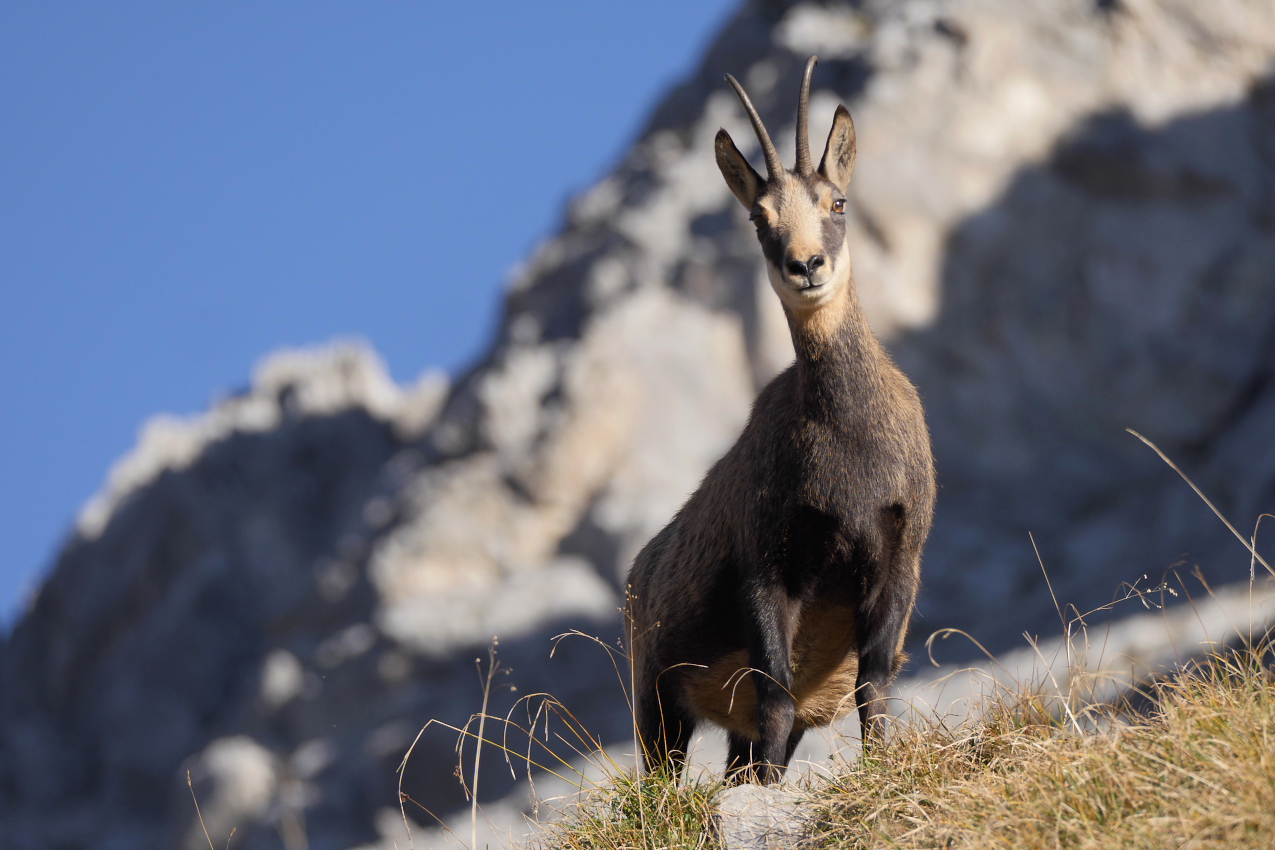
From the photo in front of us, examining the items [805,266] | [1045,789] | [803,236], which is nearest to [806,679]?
[1045,789]

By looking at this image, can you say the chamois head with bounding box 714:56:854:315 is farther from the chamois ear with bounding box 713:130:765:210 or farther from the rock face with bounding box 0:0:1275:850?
the rock face with bounding box 0:0:1275:850

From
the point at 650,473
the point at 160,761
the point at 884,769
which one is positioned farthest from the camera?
the point at 160,761

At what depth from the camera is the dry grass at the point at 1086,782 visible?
10.8ft

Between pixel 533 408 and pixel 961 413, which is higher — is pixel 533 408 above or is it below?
above

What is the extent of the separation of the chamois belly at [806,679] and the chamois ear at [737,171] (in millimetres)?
2047

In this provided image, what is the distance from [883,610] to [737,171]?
233 cm

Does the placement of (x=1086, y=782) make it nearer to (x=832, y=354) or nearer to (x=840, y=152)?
(x=832, y=354)

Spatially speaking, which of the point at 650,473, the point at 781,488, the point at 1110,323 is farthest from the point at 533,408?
the point at 781,488

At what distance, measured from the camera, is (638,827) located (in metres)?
4.32

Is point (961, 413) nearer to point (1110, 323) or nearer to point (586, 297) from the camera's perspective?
point (1110, 323)

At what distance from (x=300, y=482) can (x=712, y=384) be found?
49.0 feet

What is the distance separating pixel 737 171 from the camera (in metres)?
5.82

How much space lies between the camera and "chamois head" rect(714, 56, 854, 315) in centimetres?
500

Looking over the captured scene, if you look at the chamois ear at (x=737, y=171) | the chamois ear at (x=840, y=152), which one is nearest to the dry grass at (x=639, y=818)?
the chamois ear at (x=737, y=171)
